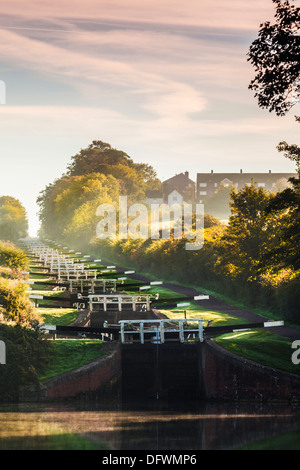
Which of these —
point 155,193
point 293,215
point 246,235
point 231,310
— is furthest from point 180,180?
point 293,215

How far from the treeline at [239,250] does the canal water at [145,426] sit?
910 centimetres

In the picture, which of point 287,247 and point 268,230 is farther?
point 268,230

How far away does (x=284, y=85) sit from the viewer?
27.0 meters

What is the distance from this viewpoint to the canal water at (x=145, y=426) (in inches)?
714

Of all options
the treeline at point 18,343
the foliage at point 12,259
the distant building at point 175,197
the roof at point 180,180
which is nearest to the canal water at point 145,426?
the treeline at point 18,343

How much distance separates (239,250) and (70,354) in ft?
67.7

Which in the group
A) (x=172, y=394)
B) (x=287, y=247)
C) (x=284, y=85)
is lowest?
(x=172, y=394)

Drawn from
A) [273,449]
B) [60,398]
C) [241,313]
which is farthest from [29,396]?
[241,313]

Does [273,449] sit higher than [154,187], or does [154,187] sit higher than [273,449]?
[154,187]

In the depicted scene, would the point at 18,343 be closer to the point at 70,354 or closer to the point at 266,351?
the point at 70,354

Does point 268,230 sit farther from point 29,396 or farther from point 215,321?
point 29,396

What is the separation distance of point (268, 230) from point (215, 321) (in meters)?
9.30

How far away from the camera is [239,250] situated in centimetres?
4784

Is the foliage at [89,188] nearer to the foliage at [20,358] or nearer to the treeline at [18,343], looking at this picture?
the treeline at [18,343]
